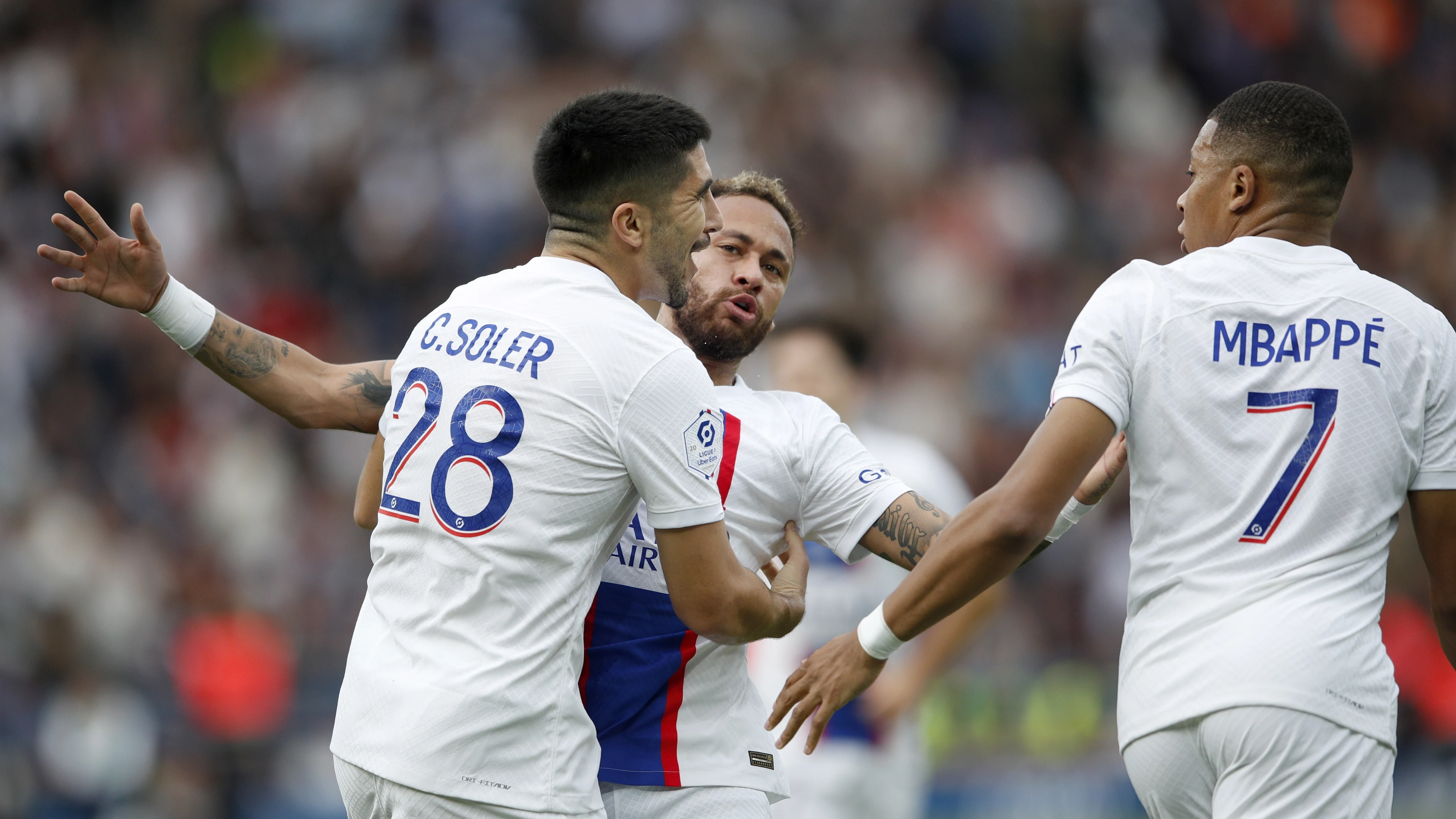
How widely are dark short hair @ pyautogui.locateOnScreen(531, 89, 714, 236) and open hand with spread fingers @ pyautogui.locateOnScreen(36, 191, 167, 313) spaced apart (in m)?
1.11

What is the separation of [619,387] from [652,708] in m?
0.96

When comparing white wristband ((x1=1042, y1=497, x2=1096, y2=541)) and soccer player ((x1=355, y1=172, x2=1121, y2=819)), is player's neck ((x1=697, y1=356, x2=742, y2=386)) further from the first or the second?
white wristband ((x1=1042, y1=497, x2=1096, y2=541))

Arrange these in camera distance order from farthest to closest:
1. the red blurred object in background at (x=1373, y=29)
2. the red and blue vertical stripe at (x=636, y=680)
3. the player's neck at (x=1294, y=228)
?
the red blurred object in background at (x=1373, y=29) < the red and blue vertical stripe at (x=636, y=680) < the player's neck at (x=1294, y=228)

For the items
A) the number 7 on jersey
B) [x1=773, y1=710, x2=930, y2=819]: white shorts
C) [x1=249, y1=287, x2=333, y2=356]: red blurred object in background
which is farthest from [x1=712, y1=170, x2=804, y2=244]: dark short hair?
[x1=249, y1=287, x2=333, y2=356]: red blurred object in background

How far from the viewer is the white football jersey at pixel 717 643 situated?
390 cm

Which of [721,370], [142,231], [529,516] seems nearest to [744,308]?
[721,370]

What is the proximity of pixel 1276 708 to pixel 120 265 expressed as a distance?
3.17m

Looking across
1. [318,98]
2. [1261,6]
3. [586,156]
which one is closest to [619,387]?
[586,156]

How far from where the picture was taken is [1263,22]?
15414 millimetres

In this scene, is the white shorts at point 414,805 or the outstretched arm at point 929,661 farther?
the outstretched arm at point 929,661

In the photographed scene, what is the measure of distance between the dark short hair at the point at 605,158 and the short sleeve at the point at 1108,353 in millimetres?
1102

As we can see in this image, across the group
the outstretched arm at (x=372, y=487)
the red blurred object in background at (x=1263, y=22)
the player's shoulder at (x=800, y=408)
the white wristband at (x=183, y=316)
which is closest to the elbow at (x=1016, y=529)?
the player's shoulder at (x=800, y=408)

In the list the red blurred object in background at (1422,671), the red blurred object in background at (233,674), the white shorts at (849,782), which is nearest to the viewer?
the white shorts at (849,782)

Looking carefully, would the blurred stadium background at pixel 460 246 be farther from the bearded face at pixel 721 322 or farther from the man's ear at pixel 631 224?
the man's ear at pixel 631 224
